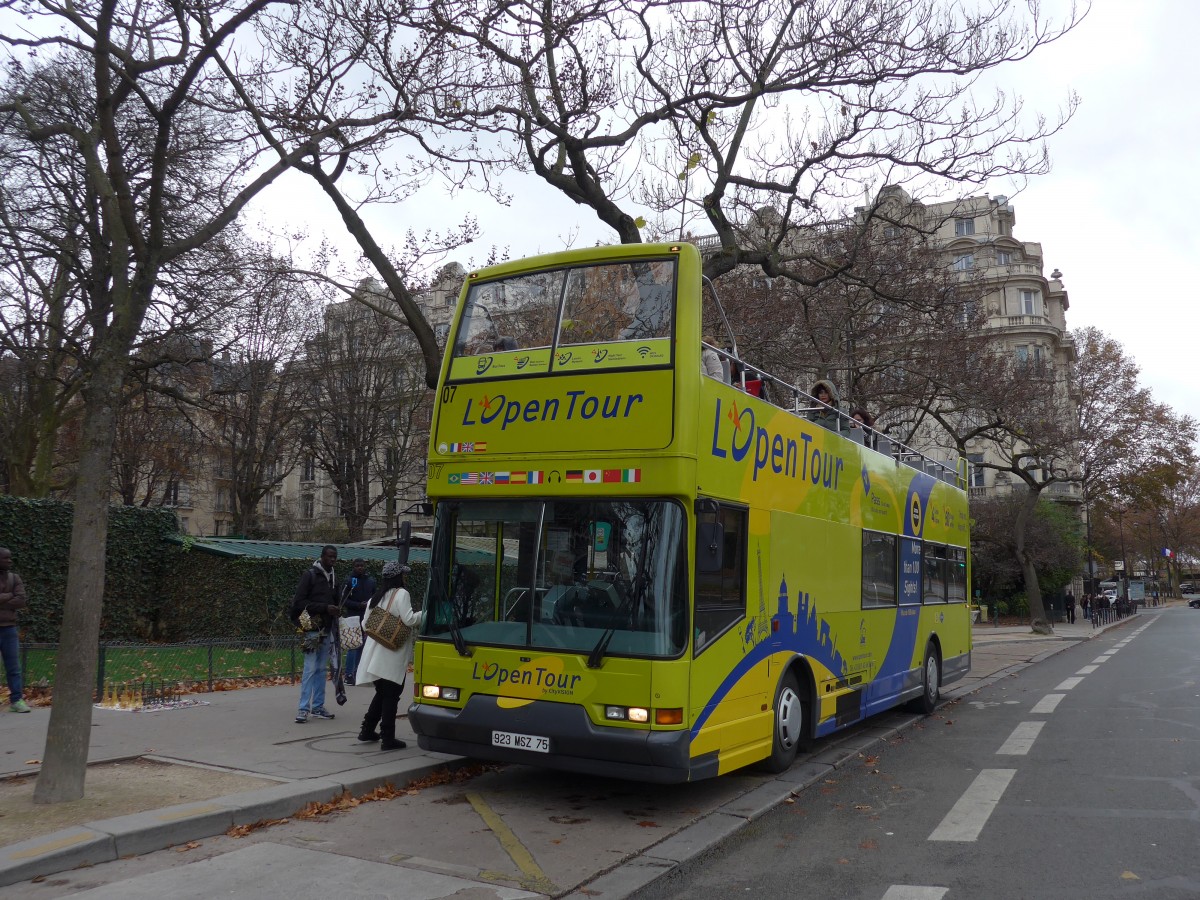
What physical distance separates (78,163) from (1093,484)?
127 ft

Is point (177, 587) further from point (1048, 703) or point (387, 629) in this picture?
point (1048, 703)

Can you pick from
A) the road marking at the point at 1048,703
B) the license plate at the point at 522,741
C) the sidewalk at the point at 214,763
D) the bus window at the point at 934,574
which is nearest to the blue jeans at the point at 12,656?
the sidewalk at the point at 214,763

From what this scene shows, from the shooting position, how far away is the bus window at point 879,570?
11039mm

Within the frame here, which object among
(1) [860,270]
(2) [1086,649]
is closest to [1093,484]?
(2) [1086,649]

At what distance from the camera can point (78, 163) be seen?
1723 cm

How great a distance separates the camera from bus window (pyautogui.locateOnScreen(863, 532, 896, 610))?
36.2ft

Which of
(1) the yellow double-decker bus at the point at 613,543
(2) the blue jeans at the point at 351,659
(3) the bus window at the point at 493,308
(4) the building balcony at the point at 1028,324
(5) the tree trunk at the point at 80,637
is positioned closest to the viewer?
(5) the tree trunk at the point at 80,637

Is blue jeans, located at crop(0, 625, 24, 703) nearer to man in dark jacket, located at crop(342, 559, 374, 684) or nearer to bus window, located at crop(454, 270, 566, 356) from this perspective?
man in dark jacket, located at crop(342, 559, 374, 684)

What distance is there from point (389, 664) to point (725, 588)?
339cm

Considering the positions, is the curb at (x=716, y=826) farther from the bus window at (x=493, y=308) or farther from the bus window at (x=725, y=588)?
the bus window at (x=493, y=308)

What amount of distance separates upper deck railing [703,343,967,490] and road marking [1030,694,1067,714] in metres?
3.66

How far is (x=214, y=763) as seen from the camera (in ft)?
26.7

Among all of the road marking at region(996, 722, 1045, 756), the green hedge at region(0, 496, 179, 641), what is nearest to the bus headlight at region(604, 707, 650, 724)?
the road marking at region(996, 722, 1045, 756)

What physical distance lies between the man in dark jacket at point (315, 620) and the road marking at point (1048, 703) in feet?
31.8
